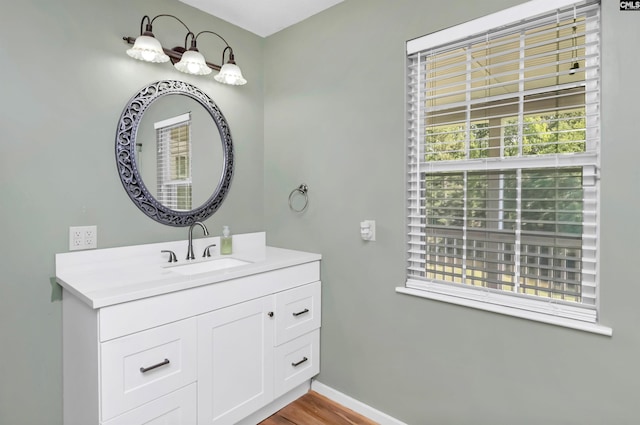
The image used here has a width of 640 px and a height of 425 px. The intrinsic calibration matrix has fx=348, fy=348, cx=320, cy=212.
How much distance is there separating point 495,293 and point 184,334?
4.72 feet

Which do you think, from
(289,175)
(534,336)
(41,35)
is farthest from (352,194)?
(41,35)

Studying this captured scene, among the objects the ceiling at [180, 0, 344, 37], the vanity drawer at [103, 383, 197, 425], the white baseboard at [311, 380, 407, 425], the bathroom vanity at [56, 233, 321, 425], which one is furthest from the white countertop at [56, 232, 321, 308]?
the ceiling at [180, 0, 344, 37]

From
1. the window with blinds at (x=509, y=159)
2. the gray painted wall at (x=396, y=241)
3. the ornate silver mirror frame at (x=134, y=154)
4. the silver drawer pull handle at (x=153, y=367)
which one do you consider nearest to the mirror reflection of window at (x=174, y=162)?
the ornate silver mirror frame at (x=134, y=154)

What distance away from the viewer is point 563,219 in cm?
145

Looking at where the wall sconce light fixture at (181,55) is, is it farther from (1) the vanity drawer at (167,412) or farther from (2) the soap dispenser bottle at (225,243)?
(1) the vanity drawer at (167,412)

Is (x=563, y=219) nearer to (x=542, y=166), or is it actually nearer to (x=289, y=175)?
(x=542, y=166)

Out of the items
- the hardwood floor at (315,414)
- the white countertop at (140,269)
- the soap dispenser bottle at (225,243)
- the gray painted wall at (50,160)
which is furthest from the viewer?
the soap dispenser bottle at (225,243)

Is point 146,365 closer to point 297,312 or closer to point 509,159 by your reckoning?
point 297,312

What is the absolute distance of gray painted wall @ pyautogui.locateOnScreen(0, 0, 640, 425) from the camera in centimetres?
133

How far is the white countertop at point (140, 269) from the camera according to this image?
4.64 feet

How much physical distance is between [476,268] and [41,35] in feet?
7.67

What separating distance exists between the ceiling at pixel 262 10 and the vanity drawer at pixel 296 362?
205 cm

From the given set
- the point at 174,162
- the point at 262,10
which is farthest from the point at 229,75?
the point at 174,162

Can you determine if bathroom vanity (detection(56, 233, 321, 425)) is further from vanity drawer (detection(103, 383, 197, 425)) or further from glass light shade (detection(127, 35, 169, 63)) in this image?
glass light shade (detection(127, 35, 169, 63))
